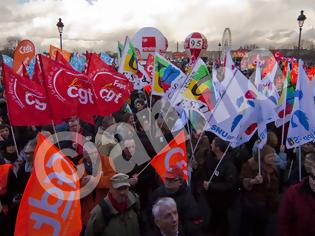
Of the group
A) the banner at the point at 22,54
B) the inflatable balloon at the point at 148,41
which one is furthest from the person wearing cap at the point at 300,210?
the inflatable balloon at the point at 148,41

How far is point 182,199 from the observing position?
3725mm

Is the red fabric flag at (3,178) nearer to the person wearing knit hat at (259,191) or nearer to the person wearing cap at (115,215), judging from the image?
the person wearing cap at (115,215)

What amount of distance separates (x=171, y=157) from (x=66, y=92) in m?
2.28

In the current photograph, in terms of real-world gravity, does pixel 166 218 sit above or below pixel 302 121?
below

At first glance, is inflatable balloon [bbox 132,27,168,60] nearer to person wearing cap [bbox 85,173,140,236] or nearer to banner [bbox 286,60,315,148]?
banner [bbox 286,60,315,148]

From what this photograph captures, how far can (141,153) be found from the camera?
5.19 metres

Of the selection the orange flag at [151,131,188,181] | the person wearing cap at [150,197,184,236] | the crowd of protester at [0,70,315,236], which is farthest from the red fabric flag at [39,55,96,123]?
the person wearing cap at [150,197,184,236]

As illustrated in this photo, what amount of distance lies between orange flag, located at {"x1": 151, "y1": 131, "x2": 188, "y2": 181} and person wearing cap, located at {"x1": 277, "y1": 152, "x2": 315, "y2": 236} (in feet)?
4.09

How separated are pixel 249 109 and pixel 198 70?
73.8 inches

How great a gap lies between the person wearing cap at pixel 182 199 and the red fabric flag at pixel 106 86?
3.25 metres

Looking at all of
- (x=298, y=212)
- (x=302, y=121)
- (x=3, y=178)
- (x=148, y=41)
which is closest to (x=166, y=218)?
(x=298, y=212)

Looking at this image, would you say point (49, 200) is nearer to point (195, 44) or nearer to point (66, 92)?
point (66, 92)

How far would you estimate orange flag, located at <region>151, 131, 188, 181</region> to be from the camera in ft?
14.2

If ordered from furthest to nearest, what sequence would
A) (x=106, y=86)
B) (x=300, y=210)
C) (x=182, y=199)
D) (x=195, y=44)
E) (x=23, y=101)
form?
(x=195, y=44)
(x=106, y=86)
(x=23, y=101)
(x=182, y=199)
(x=300, y=210)
